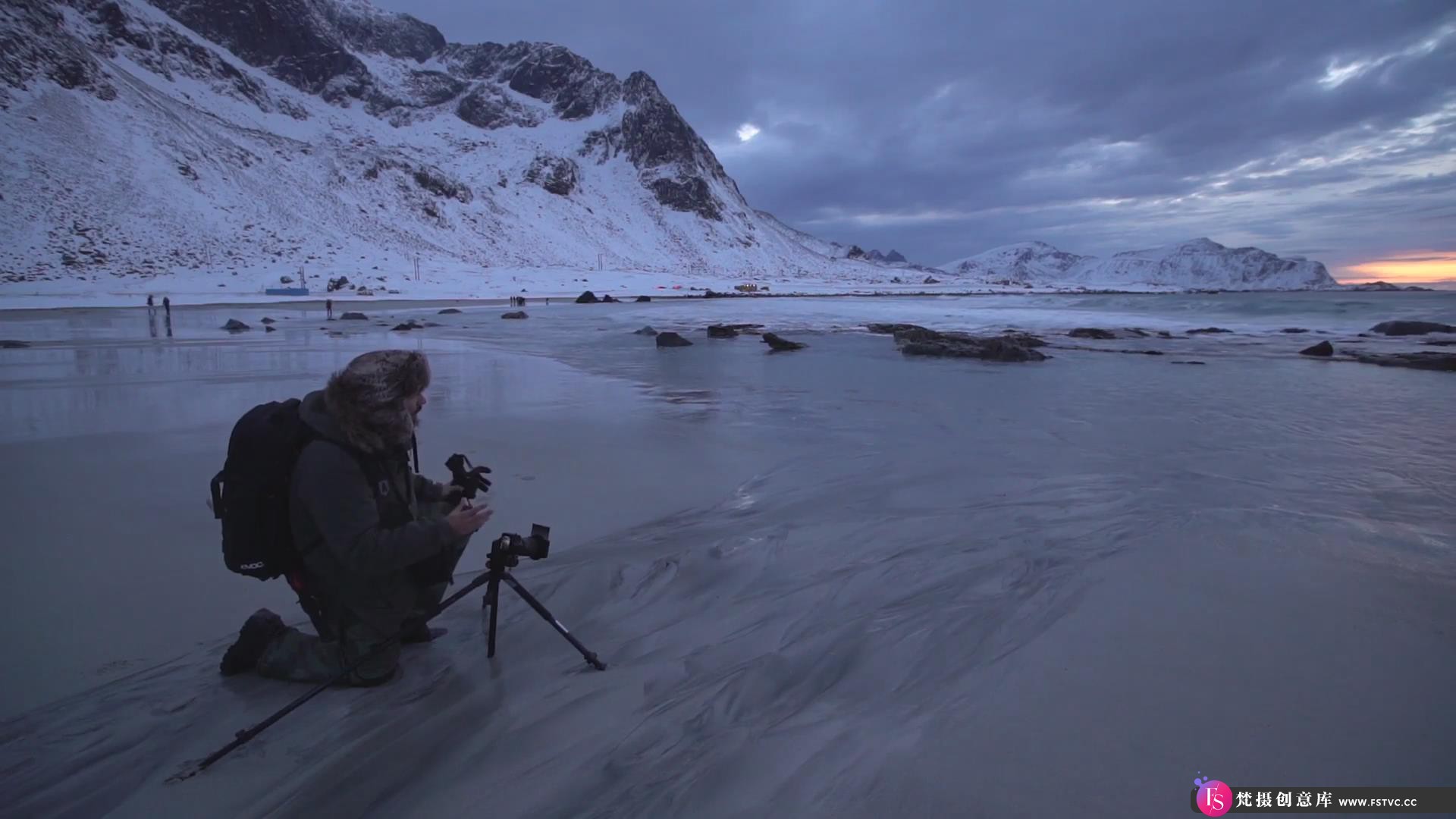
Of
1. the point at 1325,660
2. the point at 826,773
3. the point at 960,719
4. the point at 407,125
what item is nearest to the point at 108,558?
the point at 826,773

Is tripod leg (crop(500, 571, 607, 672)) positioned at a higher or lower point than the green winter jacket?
lower

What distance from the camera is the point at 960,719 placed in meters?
2.26

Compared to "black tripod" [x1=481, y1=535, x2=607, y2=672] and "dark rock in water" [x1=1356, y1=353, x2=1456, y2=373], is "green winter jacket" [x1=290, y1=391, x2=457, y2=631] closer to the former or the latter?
"black tripod" [x1=481, y1=535, x2=607, y2=672]

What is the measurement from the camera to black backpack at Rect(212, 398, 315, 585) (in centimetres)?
221

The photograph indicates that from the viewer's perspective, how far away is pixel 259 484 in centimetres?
222

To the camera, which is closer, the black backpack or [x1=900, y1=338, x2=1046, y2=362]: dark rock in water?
the black backpack

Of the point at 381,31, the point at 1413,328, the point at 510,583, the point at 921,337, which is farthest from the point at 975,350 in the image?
the point at 381,31

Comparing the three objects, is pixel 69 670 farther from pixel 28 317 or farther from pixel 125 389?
pixel 28 317

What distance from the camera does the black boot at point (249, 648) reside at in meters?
2.69

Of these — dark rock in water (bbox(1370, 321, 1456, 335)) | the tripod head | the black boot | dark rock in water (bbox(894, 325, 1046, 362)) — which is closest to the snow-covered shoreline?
dark rock in water (bbox(894, 325, 1046, 362))

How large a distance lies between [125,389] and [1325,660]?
40.3 ft

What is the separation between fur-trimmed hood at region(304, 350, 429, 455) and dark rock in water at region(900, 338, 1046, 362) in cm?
1291

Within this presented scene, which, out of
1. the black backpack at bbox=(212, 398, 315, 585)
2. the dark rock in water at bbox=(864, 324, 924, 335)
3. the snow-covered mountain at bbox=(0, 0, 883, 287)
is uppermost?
the snow-covered mountain at bbox=(0, 0, 883, 287)

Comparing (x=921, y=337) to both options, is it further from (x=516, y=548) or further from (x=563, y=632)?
(x=516, y=548)
